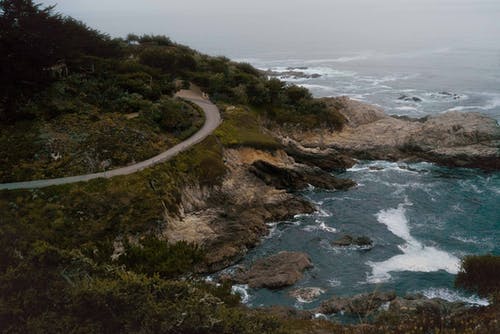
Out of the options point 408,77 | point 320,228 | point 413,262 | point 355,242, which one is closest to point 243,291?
point 355,242

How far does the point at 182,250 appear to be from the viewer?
70.2 ft

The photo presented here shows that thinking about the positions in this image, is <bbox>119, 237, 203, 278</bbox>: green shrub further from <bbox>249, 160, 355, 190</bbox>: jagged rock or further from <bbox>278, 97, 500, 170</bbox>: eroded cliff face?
<bbox>278, 97, 500, 170</bbox>: eroded cliff face

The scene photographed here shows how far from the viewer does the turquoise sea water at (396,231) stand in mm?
28719

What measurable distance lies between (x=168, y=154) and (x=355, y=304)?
739 inches

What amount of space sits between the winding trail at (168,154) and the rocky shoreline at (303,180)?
3.30m

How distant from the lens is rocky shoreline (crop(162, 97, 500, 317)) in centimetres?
2852

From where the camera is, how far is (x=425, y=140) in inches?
2084

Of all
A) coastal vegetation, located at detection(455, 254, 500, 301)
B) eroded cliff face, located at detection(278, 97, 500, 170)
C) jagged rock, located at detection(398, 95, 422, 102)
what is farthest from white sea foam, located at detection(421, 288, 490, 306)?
jagged rock, located at detection(398, 95, 422, 102)

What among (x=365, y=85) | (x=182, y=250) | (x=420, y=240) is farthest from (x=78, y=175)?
(x=365, y=85)

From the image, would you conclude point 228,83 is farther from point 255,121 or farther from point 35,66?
point 35,66

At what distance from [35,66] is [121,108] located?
7.70 m

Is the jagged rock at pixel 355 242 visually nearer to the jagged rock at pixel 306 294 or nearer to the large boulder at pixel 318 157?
the jagged rock at pixel 306 294

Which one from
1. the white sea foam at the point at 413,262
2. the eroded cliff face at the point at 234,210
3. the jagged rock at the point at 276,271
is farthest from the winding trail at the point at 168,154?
the white sea foam at the point at 413,262

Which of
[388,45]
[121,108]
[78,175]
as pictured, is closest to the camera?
[78,175]
